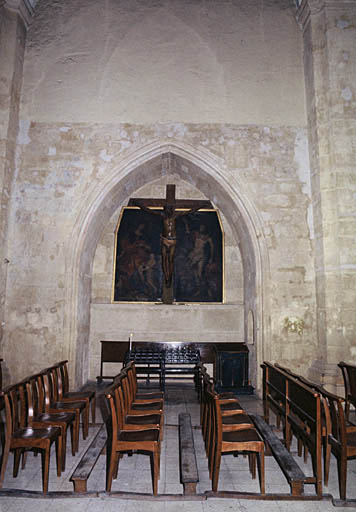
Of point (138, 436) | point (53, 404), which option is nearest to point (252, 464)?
point (138, 436)

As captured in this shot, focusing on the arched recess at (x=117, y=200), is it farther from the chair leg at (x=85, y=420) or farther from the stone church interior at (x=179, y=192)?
the chair leg at (x=85, y=420)

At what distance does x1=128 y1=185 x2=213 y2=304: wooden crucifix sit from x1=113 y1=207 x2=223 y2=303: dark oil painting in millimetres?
262

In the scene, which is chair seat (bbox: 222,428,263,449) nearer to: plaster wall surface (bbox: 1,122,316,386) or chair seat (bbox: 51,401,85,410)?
chair seat (bbox: 51,401,85,410)

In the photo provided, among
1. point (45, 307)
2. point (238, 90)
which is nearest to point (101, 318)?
point (45, 307)

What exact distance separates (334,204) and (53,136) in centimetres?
530

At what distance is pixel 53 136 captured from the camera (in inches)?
295

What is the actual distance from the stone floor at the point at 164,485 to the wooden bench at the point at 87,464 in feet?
0.36

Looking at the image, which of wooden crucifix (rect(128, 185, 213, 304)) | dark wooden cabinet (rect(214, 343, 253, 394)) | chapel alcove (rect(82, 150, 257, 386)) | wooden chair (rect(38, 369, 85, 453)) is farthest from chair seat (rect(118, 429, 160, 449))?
chapel alcove (rect(82, 150, 257, 386))

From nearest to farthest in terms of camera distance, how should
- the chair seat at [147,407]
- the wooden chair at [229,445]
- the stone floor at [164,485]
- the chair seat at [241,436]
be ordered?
1. the stone floor at [164,485]
2. the wooden chair at [229,445]
3. the chair seat at [241,436]
4. the chair seat at [147,407]

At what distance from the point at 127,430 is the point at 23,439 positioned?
0.88 meters

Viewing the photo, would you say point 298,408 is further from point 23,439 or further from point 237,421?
point 23,439

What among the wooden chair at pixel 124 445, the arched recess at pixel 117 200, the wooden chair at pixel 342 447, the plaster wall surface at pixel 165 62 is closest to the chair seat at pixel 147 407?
the wooden chair at pixel 124 445

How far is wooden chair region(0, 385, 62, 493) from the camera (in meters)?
3.26

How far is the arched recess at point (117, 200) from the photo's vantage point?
7.05 metres
